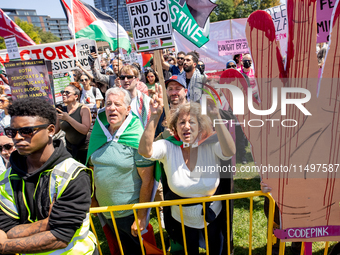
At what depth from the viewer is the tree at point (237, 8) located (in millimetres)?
35006

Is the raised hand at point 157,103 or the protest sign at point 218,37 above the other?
the protest sign at point 218,37

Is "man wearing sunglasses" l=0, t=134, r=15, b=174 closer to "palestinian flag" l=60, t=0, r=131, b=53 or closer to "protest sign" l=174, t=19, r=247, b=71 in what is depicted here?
"palestinian flag" l=60, t=0, r=131, b=53

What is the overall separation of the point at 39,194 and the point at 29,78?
1662mm

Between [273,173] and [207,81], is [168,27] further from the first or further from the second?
[273,173]

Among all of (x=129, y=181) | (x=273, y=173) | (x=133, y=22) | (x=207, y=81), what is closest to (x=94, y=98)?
(x=133, y=22)


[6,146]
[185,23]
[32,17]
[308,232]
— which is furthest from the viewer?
[32,17]

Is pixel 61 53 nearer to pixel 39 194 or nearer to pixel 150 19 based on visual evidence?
pixel 150 19

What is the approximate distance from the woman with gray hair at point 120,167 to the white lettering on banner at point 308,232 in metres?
1.18

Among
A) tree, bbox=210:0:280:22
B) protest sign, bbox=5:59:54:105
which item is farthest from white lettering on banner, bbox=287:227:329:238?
tree, bbox=210:0:280:22

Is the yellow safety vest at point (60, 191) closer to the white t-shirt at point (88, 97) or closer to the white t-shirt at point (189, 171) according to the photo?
the white t-shirt at point (189, 171)

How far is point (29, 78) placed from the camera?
2.53m

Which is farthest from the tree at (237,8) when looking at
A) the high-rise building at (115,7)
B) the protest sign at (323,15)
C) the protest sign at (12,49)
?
the protest sign at (323,15)

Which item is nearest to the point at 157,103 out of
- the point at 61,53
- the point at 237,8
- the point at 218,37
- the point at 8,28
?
the point at 61,53

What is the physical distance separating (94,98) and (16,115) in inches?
144
